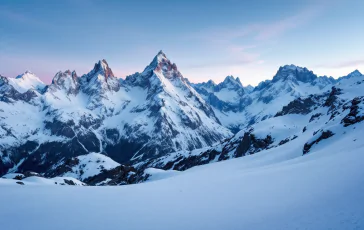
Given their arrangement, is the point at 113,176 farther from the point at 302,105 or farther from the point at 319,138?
the point at 302,105

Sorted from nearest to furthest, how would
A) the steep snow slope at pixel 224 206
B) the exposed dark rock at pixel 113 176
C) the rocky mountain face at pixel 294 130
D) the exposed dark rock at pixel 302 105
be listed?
1. the steep snow slope at pixel 224 206
2. the rocky mountain face at pixel 294 130
3. the exposed dark rock at pixel 113 176
4. the exposed dark rock at pixel 302 105

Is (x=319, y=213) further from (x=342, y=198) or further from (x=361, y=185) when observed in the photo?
(x=361, y=185)

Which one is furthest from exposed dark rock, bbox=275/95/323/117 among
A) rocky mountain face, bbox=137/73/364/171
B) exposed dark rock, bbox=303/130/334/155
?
exposed dark rock, bbox=303/130/334/155

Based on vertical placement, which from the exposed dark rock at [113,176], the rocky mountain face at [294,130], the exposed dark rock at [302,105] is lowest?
the exposed dark rock at [113,176]

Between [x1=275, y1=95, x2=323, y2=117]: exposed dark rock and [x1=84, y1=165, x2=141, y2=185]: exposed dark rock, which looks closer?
[x1=84, y1=165, x2=141, y2=185]: exposed dark rock

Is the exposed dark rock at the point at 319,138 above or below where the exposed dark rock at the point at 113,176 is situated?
above

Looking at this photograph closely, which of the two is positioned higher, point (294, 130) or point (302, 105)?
point (302, 105)

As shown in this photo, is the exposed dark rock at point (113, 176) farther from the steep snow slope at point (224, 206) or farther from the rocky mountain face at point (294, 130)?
the steep snow slope at point (224, 206)

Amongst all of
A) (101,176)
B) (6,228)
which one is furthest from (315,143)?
(101,176)

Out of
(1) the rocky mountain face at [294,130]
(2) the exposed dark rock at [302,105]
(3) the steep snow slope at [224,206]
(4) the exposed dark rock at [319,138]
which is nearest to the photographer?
(3) the steep snow slope at [224,206]

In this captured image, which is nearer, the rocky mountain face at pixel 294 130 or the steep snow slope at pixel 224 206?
the steep snow slope at pixel 224 206

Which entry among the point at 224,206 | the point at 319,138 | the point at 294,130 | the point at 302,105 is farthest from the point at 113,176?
the point at 302,105

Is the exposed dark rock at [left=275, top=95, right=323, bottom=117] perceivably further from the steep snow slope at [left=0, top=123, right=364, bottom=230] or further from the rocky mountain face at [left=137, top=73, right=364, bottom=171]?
the steep snow slope at [left=0, top=123, right=364, bottom=230]

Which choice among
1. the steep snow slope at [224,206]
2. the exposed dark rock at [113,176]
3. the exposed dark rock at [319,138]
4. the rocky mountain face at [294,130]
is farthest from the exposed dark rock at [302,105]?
the steep snow slope at [224,206]
